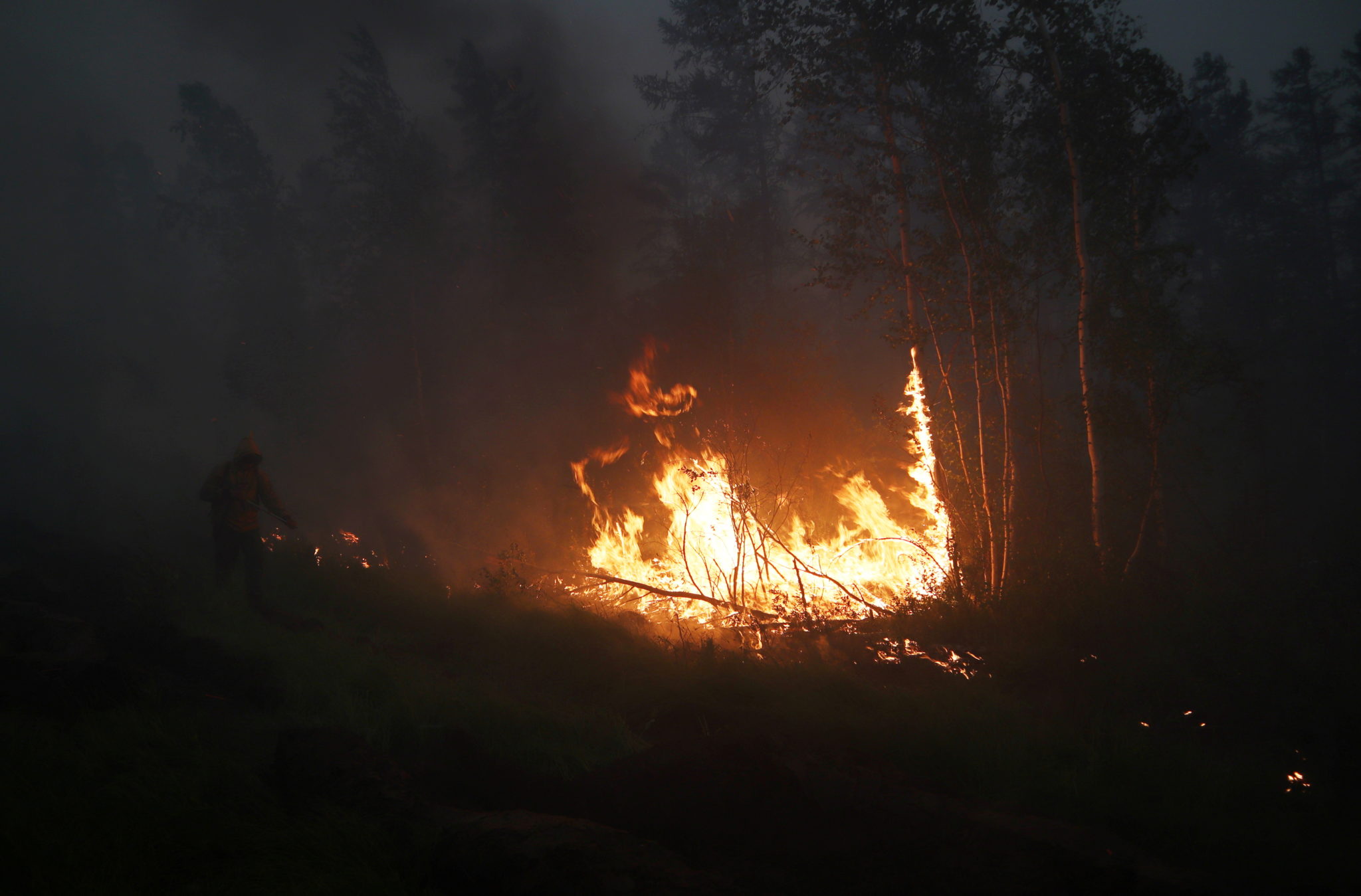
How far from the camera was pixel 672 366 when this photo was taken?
49.8 feet

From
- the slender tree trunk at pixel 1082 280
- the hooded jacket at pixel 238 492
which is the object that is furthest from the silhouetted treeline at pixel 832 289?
the hooded jacket at pixel 238 492

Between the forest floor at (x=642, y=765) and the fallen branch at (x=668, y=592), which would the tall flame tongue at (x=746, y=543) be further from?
the forest floor at (x=642, y=765)

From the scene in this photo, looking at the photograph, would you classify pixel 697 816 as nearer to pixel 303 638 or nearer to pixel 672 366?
pixel 303 638

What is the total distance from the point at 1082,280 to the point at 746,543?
6113mm

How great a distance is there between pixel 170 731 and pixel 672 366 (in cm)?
1152

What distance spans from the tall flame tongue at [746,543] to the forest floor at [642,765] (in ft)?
4.81

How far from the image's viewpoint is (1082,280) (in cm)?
941

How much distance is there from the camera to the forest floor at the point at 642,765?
3.34 meters

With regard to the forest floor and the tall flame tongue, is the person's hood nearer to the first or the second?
the forest floor

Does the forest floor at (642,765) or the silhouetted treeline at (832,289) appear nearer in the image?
the forest floor at (642,765)

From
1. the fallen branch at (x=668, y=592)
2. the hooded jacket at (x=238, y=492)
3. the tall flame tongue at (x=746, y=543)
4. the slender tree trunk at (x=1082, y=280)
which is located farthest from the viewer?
the tall flame tongue at (x=746, y=543)

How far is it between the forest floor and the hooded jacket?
4.16ft

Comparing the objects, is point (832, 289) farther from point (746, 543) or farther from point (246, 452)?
point (246, 452)

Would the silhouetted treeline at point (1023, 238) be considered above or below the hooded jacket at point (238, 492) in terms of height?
above
